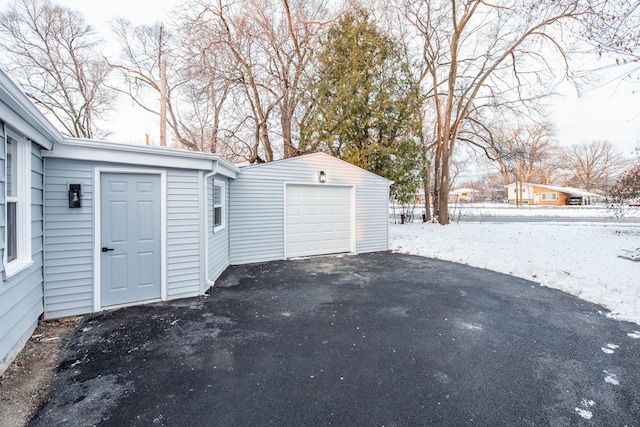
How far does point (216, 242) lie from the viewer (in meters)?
6.14

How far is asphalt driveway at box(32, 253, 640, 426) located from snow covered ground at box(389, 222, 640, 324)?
0.73 meters

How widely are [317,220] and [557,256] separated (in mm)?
6174

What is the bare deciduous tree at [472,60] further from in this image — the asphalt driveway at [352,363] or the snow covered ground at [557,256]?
the asphalt driveway at [352,363]

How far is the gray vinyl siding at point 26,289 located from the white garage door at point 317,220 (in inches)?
202

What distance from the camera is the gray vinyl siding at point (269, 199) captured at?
25.0 feet

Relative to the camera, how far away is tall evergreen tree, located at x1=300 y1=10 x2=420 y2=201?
11.5 m

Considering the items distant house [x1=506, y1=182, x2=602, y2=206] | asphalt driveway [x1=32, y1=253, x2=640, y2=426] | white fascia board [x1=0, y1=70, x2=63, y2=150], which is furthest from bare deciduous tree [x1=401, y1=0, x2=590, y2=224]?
distant house [x1=506, y1=182, x2=602, y2=206]

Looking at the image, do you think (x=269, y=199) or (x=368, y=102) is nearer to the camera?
(x=269, y=199)

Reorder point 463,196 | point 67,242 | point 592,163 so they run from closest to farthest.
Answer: point 67,242 < point 592,163 < point 463,196

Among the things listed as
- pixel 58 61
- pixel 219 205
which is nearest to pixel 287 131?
pixel 219 205

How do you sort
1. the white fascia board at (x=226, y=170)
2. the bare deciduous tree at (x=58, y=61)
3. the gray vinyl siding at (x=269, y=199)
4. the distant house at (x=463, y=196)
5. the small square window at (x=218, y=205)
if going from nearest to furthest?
the white fascia board at (x=226, y=170)
the small square window at (x=218, y=205)
the gray vinyl siding at (x=269, y=199)
the bare deciduous tree at (x=58, y=61)
the distant house at (x=463, y=196)

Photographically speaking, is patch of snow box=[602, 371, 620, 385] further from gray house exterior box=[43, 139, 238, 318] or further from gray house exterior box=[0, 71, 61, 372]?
gray house exterior box=[0, 71, 61, 372]

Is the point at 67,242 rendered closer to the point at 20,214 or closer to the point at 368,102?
the point at 20,214

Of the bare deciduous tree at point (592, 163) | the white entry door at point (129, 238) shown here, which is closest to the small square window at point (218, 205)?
the white entry door at point (129, 238)
